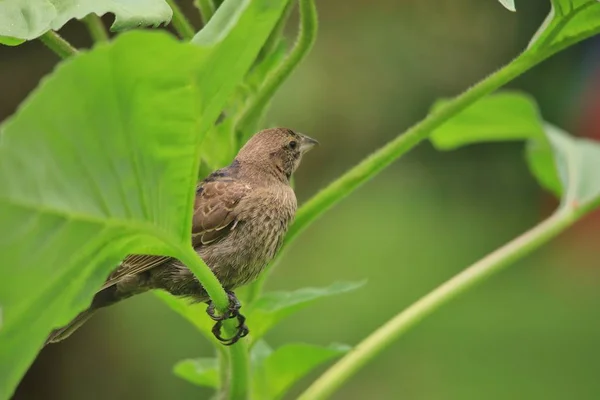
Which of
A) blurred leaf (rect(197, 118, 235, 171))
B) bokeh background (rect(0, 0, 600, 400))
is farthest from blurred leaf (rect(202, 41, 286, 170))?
bokeh background (rect(0, 0, 600, 400))

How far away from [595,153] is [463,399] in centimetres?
139

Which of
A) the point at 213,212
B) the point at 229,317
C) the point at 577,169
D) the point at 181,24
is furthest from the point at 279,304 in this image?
the point at 577,169

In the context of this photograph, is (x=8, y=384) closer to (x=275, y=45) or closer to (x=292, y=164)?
(x=275, y=45)

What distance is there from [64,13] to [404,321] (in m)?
0.49

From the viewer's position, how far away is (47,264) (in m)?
0.56

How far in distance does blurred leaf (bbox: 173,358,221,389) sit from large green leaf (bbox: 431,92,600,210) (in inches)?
20.0

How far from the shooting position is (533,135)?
1.37 m

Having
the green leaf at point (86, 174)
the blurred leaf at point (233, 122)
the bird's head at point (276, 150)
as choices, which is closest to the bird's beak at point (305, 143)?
the bird's head at point (276, 150)

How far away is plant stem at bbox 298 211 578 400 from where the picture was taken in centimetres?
96

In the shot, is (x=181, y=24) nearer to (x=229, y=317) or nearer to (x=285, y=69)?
(x=285, y=69)

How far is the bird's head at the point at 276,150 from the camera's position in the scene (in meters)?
1.10

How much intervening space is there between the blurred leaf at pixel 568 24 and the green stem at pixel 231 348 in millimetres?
409

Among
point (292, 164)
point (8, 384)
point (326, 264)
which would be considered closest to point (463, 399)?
point (326, 264)

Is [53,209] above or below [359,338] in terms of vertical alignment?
above
